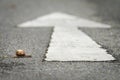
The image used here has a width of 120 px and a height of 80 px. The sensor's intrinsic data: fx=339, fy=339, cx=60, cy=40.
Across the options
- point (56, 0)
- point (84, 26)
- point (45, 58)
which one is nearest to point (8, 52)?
point (45, 58)

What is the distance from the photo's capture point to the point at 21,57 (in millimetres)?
5953

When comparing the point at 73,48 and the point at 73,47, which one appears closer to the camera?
the point at 73,48

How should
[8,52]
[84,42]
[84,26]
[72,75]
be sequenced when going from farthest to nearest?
[84,26] < [84,42] < [8,52] < [72,75]

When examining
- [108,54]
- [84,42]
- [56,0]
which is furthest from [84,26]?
[56,0]

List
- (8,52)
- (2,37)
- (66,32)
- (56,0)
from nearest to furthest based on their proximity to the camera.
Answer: (8,52)
(2,37)
(66,32)
(56,0)

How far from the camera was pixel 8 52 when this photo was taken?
20.8 feet

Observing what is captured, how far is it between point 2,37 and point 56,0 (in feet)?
48.9

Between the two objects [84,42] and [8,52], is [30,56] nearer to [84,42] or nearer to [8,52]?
[8,52]

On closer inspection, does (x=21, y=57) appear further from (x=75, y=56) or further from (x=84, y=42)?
(x=84, y=42)

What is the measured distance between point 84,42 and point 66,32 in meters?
1.60

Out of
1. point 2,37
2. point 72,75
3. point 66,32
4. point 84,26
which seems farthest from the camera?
point 84,26

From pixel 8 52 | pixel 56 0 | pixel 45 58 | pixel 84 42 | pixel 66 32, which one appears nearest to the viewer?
pixel 45 58

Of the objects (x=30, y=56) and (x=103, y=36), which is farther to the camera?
(x=103, y=36)

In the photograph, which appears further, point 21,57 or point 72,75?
point 21,57
